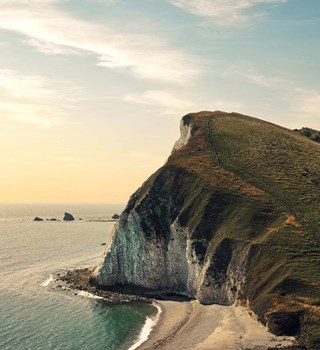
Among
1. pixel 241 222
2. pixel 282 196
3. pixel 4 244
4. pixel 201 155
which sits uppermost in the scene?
pixel 201 155

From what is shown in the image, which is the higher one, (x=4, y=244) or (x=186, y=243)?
(x=186, y=243)

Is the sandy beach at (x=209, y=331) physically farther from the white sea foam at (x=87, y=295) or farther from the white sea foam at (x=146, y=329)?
the white sea foam at (x=87, y=295)

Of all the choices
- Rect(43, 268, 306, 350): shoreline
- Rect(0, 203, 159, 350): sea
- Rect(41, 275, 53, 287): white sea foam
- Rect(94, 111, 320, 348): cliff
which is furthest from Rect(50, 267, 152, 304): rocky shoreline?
Rect(94, 111, 320, 348): cliff

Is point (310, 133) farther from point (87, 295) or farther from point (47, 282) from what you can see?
point (47, 282)

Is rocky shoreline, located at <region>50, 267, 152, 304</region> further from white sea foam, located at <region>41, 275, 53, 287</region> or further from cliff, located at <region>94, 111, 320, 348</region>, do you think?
cliff, located at <region>94, 111, 320, 348</region>

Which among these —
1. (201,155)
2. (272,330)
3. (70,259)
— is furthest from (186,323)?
(70,259)

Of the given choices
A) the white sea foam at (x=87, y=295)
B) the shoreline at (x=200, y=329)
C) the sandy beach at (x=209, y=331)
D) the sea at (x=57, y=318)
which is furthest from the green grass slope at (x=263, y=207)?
the white sea foam at (x=87, y=295)

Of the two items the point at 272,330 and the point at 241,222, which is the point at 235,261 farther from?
the point at 272,330
